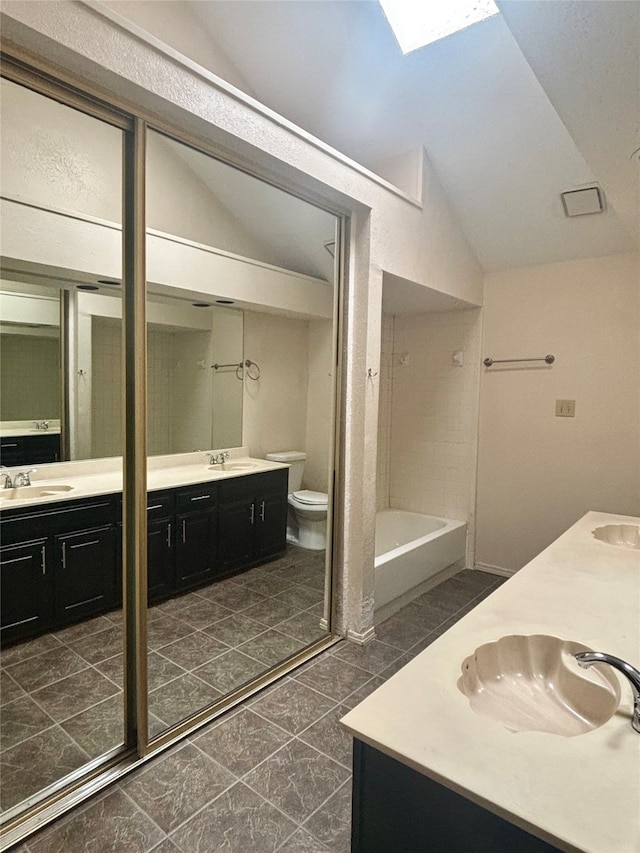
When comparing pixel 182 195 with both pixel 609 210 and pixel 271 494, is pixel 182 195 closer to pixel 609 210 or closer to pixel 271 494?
pixel 271 494

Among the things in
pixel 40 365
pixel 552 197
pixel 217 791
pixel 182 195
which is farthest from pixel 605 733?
pixel 552 197

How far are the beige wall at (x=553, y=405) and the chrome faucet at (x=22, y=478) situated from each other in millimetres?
2989

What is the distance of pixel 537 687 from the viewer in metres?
1.24

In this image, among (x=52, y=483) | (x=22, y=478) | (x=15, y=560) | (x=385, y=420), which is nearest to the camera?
(x=15, y=560)

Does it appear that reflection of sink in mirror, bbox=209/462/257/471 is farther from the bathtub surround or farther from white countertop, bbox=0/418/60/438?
white countertop, bbox=0/418/60/438

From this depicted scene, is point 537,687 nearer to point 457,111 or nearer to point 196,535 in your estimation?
point 196,535

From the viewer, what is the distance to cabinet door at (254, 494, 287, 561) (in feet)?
10.9

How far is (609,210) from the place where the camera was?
9.43ft

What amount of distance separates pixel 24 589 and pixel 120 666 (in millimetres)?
559

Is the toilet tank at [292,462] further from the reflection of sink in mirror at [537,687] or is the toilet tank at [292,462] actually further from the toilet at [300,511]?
the reflection of sink in mirror at [537,687]

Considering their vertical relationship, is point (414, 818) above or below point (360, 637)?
above

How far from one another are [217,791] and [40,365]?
1.90 meters

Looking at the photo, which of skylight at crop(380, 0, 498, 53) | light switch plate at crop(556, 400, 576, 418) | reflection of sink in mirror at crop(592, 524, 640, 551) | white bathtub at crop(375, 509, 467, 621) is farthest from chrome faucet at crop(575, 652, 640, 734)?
light switch plate at crop(556, 400, 576, 418)

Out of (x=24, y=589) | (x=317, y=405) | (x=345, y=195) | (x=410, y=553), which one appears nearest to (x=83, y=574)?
(x=24, y=589)
